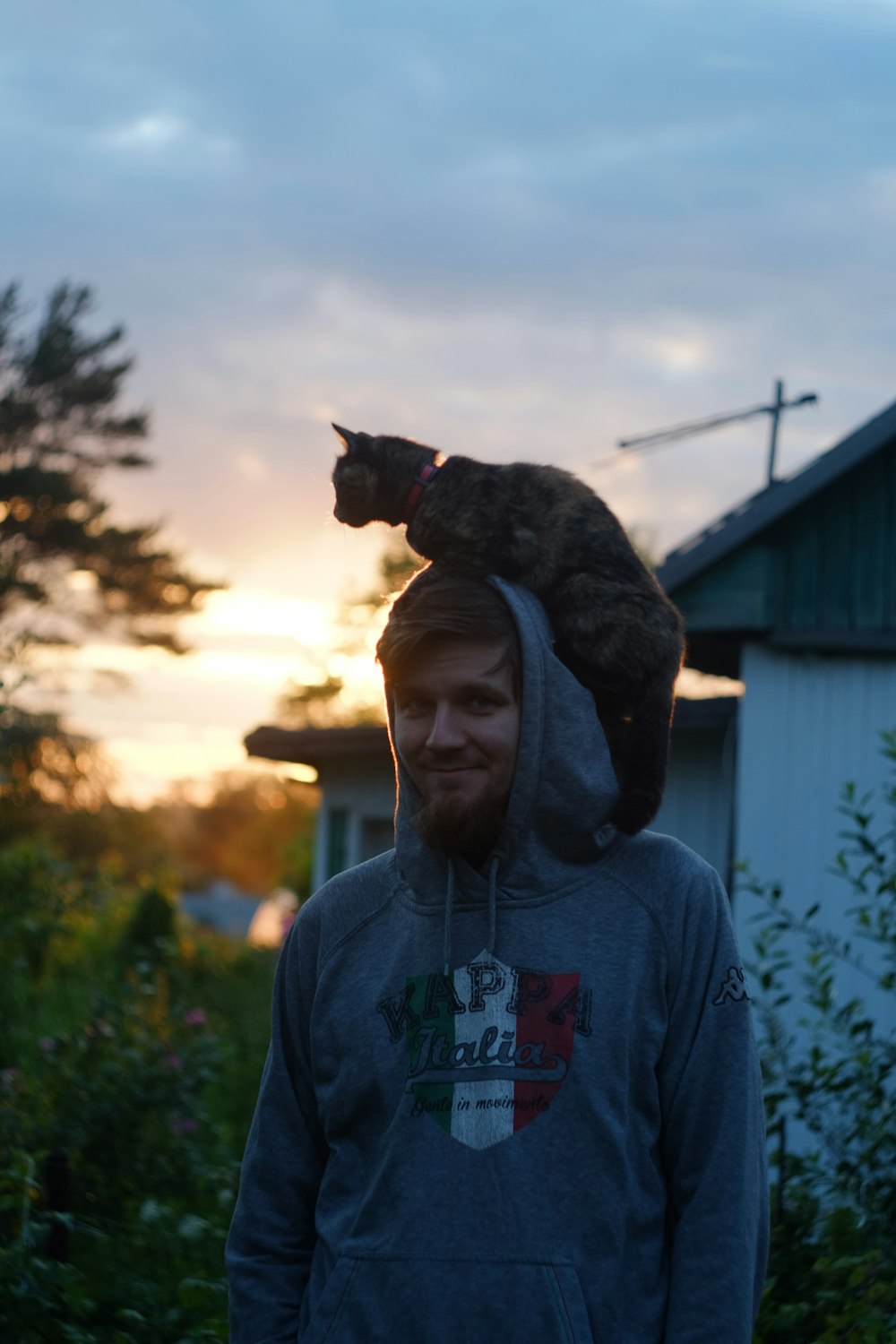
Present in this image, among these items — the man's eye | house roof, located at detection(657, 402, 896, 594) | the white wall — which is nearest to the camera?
the man's eye

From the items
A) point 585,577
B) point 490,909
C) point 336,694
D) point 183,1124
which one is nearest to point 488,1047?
point 490,909

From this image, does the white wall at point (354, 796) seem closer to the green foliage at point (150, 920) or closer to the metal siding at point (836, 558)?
the green foliage at point (150, 920)

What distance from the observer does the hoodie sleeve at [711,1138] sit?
6.36ft

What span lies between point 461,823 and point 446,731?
0.15 metres

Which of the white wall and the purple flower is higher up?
the white wall

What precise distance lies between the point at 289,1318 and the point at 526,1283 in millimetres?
479

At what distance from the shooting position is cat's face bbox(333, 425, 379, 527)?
3844 millimetres

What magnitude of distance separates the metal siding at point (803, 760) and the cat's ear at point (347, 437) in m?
4.16

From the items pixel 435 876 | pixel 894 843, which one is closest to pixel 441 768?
→ pixel 435 876

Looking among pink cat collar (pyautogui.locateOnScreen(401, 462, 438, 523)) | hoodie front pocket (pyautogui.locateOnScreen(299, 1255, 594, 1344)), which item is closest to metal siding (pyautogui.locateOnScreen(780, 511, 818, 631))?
pink cat collar (pyautogui.locateOnScreen(401, 462, 438, 523))

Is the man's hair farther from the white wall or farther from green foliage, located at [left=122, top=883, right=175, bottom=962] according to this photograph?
green foliage, located at [left=122, top=883, right=175, bottom=962]

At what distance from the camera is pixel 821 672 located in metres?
7.70

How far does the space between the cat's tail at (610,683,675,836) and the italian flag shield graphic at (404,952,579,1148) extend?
29cm

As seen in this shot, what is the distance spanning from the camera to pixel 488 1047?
209 centimetres
